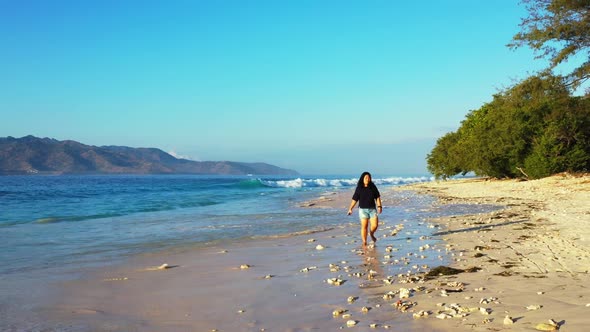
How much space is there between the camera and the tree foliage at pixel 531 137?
26.3m

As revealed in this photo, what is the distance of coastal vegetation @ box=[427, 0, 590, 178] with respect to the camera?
853 inches

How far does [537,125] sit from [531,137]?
4.33 ft

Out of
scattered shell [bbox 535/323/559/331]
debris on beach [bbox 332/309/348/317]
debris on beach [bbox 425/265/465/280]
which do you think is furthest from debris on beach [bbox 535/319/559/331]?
debris on beach [bbox 425/265/465/280]

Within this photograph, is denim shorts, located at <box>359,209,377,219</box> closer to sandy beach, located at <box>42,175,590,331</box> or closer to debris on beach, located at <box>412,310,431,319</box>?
sandy beach, located at <box>42,175,590,331</box>

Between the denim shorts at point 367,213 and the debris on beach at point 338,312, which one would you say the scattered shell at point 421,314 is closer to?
the debris on beach at point 338,312

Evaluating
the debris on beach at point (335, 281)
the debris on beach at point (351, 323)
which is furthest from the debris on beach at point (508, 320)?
the debris on beach at point (335, 281)

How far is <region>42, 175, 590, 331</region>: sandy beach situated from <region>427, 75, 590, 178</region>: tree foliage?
16.5m

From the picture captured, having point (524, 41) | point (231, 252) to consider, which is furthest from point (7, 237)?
point (524, 41)

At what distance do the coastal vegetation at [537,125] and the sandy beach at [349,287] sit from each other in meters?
12.6

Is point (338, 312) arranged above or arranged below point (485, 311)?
below

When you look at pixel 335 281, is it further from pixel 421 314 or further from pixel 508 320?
pixel 508 320

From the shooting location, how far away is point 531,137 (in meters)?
38.3

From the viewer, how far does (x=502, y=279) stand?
278 inches

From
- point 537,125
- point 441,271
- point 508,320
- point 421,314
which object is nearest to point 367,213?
point 441,271
